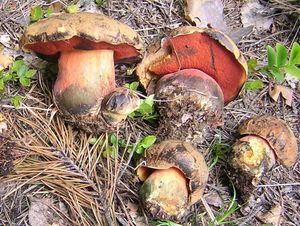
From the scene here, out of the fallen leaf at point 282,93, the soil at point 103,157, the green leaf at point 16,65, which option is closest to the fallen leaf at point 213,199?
the soil at point 103,157

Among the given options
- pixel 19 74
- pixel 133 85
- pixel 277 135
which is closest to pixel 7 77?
pixel 19 74

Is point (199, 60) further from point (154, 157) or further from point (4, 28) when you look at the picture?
point (4, 28)

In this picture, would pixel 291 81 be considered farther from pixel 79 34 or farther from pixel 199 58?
pixel 79 34

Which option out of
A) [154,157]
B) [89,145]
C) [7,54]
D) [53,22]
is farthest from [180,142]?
[7,54]

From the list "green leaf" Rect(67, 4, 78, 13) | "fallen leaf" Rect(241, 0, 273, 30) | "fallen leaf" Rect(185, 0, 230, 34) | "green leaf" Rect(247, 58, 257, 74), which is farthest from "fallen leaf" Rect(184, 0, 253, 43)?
"green leaf" Rect(67, 4, 78, 13)

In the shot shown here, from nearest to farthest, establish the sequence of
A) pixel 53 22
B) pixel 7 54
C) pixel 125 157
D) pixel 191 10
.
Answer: pixel 53 22
pixel 125 157
pixel 7 54
pixel 191 10

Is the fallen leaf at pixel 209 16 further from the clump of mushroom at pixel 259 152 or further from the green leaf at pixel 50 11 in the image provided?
the green leaf at pixel 50 11
